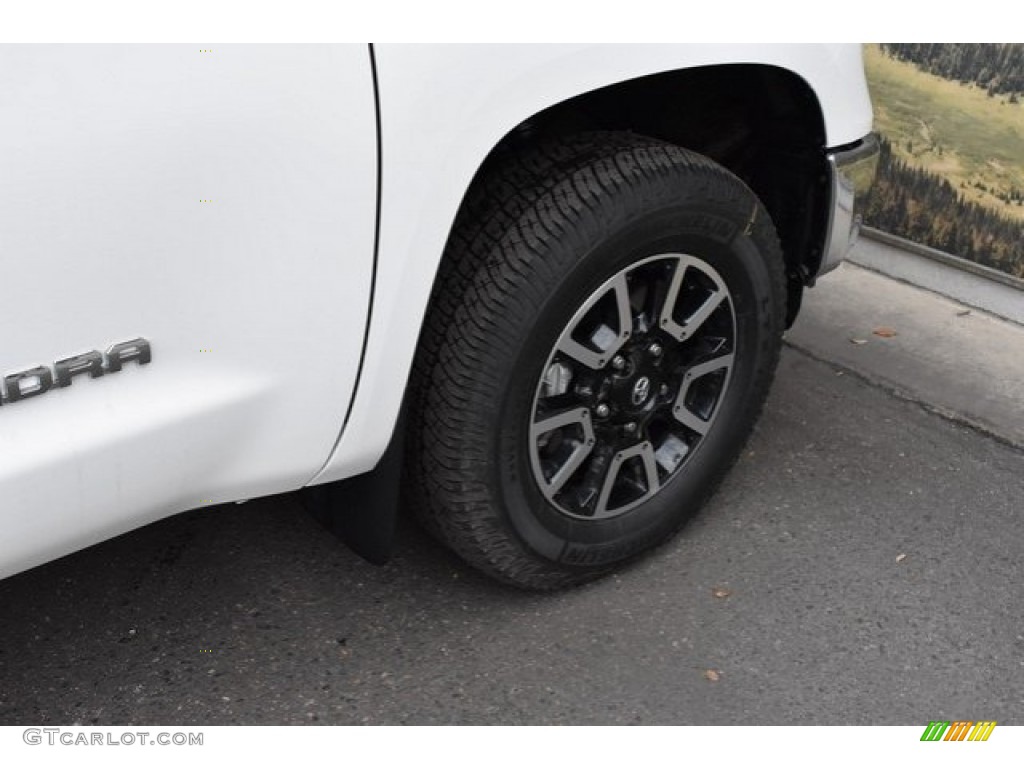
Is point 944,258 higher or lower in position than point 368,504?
lower

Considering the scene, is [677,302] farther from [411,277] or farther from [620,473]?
[411,277]

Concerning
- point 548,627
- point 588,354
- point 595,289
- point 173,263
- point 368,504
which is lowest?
point 548,627

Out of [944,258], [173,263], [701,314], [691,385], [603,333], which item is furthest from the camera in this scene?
[944,258]

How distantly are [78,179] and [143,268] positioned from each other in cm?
16

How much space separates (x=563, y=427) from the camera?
243 centimetres

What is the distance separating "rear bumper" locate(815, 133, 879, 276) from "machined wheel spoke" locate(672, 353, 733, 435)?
377 mm

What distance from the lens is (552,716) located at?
229cm

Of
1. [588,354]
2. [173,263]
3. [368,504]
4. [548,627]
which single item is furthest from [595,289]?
[173,263]

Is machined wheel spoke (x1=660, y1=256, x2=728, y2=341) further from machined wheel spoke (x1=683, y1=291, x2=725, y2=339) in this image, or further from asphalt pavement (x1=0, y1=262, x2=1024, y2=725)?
asphalt pavement (x1=0, y1=262, x2=1024, y2=725)

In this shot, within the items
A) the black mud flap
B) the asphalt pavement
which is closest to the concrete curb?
the asphalt pavement

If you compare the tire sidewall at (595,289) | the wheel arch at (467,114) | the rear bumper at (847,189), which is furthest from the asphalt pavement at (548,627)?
the rear bumper at (847,189)

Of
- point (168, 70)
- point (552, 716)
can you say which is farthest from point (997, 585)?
point (168, 70)

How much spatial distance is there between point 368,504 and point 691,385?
0.78m

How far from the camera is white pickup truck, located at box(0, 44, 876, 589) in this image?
1610mm
